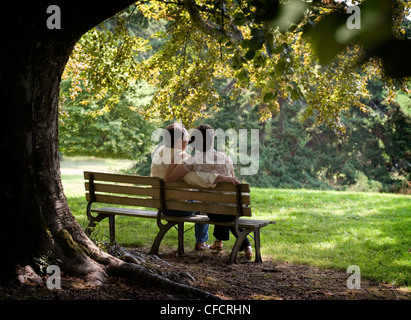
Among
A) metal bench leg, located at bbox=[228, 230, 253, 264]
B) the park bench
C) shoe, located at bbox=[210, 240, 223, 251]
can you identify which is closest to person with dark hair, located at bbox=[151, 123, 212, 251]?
the park bench

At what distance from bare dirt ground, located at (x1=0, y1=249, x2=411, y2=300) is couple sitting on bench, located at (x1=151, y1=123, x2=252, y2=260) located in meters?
0.52

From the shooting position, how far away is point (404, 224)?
8.27m

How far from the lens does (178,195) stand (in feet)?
19.1

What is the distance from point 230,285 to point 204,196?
1.45 metres

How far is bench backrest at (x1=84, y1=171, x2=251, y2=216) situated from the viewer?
216 inches

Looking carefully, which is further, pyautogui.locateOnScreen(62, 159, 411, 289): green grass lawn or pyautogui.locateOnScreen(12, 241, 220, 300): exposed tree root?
pyautogui.locateOnScreen(62, 159, 411, 289): green grass lawn

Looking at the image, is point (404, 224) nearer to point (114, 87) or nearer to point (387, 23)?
point (114, 87)

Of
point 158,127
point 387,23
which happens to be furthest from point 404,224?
point 158,127

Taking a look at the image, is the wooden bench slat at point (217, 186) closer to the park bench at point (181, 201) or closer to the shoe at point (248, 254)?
the park bench at point (181, 201)

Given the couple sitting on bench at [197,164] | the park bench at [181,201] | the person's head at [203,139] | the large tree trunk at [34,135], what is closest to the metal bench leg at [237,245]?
the park bench at [181,201]

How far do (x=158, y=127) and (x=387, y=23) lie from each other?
27833mm

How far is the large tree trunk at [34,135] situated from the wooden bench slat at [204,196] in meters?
1.77

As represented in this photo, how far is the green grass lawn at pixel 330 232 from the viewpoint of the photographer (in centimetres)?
593

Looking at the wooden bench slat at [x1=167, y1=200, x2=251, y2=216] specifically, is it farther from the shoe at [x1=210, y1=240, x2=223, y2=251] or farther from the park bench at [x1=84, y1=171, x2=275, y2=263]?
the shoe at [x1=210, y1=240, x2=223, y2=251]
